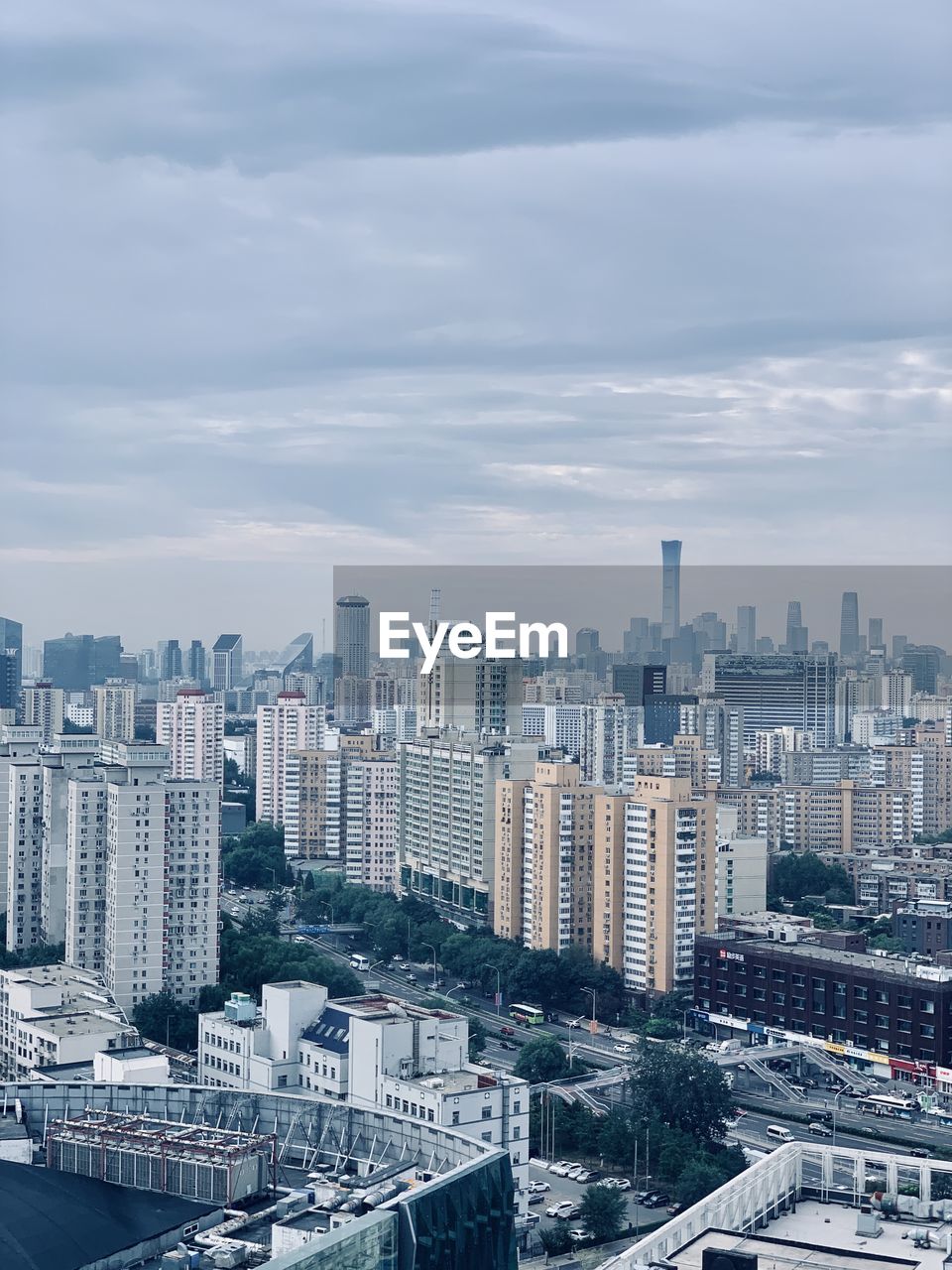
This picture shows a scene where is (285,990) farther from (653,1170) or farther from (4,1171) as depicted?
(4,1171)

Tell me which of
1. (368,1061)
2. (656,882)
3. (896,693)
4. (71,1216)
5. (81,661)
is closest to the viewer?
(71,1216)

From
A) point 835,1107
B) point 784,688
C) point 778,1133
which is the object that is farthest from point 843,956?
point 784,688

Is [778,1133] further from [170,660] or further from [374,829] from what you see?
[170,660]

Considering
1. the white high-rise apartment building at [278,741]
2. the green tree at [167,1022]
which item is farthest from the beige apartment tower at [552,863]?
the white high-rise apartment building at [278,741]

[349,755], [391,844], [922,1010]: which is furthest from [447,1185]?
[349,755]

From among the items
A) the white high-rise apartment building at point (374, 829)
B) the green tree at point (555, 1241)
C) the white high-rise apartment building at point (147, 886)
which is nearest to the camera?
the green tree at point (555, 1241)

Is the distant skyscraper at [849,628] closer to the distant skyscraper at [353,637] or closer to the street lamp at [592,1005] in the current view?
the distant skyscraper at [353,637]
